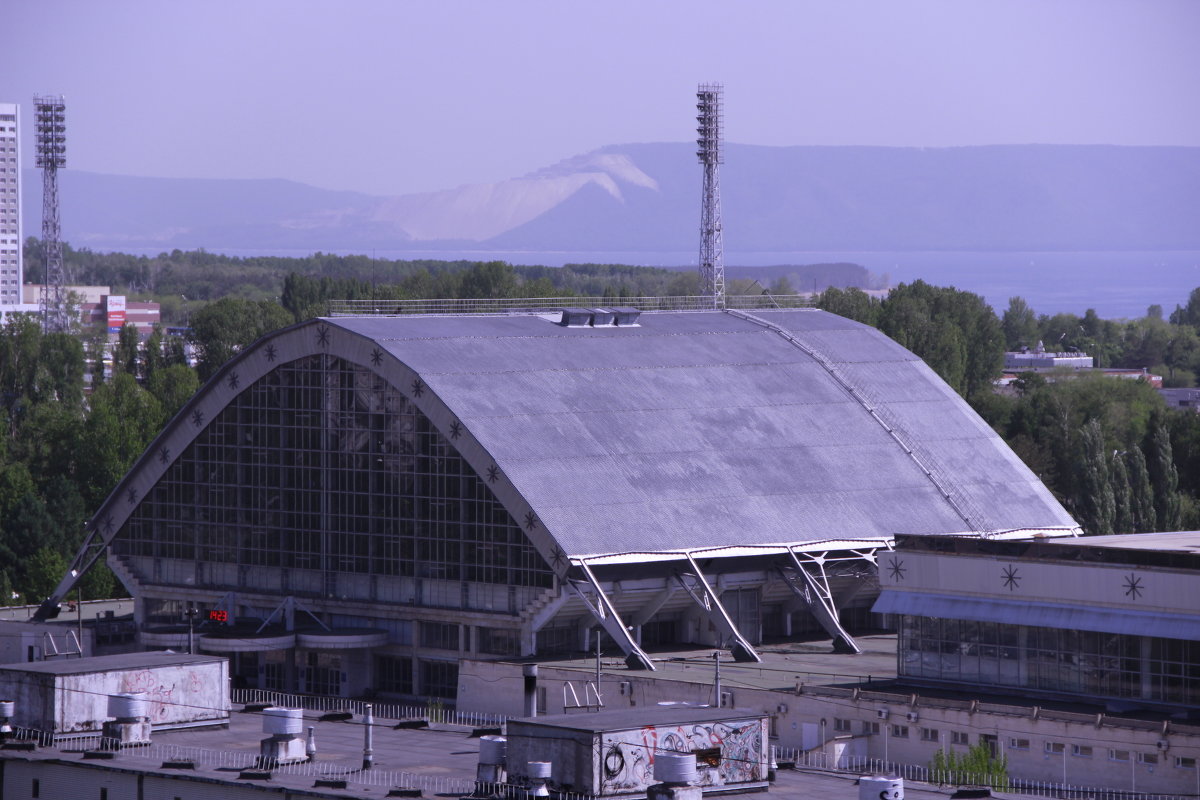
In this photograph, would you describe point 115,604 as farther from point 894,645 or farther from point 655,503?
point 894,645

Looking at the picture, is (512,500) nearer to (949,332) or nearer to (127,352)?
(949,332)

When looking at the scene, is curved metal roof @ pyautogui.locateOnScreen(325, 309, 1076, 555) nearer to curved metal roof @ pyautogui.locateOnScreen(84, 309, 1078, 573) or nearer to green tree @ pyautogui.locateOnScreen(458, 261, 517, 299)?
curved metal roof @ pyautogui.locateOnScreen(84, 309, 1078, 573)

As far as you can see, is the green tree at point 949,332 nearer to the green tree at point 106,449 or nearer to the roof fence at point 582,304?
the roof fence at point 582,304

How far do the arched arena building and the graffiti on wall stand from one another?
74.3ft

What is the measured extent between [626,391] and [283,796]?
39.7 meters

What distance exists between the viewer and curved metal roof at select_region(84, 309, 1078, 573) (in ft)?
289

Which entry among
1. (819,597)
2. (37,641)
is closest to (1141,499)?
(819,597)

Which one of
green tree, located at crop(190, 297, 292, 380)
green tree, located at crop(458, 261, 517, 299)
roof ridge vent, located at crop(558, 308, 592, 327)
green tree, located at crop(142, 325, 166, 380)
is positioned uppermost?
green tree, located at crop(458, 261, 517, 299)

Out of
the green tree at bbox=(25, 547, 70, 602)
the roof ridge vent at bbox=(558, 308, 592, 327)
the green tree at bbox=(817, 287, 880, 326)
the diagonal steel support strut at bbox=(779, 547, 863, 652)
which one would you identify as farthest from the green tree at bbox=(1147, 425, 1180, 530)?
the green tree at bbox=(25, 547, 70, 602)

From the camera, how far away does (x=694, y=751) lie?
5925cm

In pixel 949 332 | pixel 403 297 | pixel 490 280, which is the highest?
pixel 490 280

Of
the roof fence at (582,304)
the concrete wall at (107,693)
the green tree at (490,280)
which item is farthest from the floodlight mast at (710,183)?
the concrete wall at (107,693)

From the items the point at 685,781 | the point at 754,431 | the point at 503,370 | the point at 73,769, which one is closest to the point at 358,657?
the point at 503,370

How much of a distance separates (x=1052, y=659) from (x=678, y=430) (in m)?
25.1
